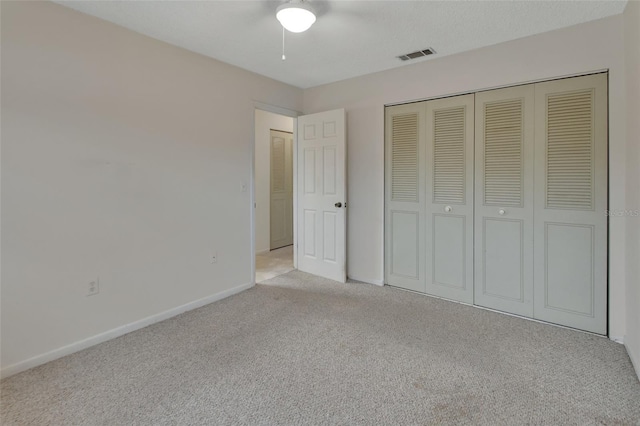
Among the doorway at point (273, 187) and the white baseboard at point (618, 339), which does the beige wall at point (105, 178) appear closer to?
the doorway at point (273, 187)

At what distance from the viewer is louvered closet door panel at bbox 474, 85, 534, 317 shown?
9.30 ft

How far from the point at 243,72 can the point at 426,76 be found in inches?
74.7

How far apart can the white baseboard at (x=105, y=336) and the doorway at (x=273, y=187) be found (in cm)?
188

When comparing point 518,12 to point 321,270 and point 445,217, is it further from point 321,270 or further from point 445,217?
point 321,270

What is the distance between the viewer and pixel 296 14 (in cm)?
210

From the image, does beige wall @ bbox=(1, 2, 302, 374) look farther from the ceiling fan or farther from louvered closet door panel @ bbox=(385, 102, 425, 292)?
Result: louvered closet door panel @ bbox=(385, 102, 425, 292)

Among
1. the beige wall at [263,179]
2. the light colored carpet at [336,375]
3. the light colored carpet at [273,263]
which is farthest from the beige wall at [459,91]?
the beige wall at [263,179]

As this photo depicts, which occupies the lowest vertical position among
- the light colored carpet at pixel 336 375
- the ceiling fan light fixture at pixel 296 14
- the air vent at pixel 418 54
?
the light colored carpet at pixel 336 375

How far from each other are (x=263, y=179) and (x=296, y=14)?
370cm

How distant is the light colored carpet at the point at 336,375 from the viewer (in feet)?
5.65

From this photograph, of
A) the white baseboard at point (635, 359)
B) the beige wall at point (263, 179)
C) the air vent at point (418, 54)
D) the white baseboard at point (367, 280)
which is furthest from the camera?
the beige wall at point (263, 179)

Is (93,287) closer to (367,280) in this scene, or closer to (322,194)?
(322,194)

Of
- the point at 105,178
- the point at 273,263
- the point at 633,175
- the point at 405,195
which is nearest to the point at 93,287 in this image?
the point at 105,178

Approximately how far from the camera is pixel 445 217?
10.8 ft
